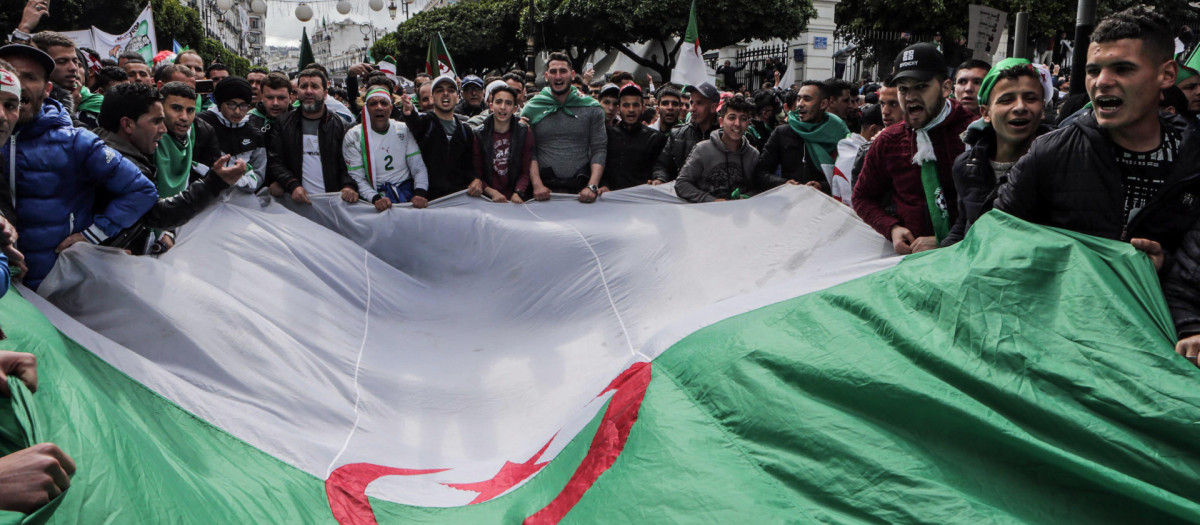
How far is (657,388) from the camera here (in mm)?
2676

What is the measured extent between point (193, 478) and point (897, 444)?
6.07ft

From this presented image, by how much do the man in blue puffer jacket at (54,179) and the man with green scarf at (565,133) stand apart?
3.17 metres

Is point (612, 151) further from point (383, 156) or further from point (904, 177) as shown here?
point (904, 177)

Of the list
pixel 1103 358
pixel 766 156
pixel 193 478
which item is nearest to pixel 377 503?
pixel 193 478

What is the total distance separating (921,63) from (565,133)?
10.0 ft

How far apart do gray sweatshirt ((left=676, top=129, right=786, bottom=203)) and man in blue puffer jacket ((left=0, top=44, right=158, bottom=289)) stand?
3.04 m

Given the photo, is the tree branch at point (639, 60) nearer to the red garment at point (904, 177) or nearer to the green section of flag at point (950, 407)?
the red garment at point (904, 177)


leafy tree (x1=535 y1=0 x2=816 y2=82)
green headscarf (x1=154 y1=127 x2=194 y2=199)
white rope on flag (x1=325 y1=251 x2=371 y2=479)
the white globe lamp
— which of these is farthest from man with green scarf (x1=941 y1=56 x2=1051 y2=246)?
the white globe lamp

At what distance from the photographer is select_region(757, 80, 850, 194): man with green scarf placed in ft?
17.6

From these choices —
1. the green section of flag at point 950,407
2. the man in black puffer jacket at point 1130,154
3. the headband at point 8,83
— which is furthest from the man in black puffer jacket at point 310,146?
the man in black puffer jacket at point 1130,154

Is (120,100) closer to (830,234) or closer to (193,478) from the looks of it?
(193,478)

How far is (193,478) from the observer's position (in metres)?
2.21

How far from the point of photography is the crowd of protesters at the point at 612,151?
93.9 inches

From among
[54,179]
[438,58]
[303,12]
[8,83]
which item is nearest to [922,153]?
[8,83]
